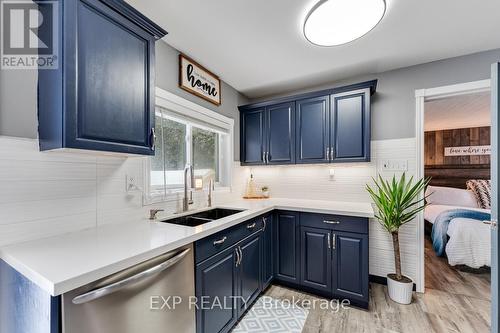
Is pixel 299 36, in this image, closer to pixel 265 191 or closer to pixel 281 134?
pixel 281 134

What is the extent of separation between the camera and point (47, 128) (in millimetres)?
1056

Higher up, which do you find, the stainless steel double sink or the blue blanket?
the stainless steel double sink

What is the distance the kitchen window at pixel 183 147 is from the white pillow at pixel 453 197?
3.86 metres

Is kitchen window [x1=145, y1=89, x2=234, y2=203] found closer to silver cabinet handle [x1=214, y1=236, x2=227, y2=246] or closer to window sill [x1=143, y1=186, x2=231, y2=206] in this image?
window sill [x1=143, y1=186, x2=231, y2=206]

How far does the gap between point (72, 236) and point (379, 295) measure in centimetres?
266

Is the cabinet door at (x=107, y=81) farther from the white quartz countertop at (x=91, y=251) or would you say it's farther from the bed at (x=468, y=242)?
the bed at (x=468, y=242)

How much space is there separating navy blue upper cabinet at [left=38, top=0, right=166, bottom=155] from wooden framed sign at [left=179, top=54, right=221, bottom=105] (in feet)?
2.17

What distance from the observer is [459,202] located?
4.03 m

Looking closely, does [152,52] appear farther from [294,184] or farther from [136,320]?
[294,184]

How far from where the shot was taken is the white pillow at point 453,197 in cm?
398

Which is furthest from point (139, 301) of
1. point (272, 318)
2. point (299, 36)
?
point (299, 36)

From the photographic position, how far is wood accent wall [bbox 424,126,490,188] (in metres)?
4.36

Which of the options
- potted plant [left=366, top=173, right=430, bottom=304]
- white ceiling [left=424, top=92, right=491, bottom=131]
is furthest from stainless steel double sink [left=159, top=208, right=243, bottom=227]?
white ceiling [left=424, top=92, right=491, bottom=131]

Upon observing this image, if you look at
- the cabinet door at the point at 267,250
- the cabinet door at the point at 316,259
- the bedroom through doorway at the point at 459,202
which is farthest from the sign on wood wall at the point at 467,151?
the cabinet door at the point at 267,250
